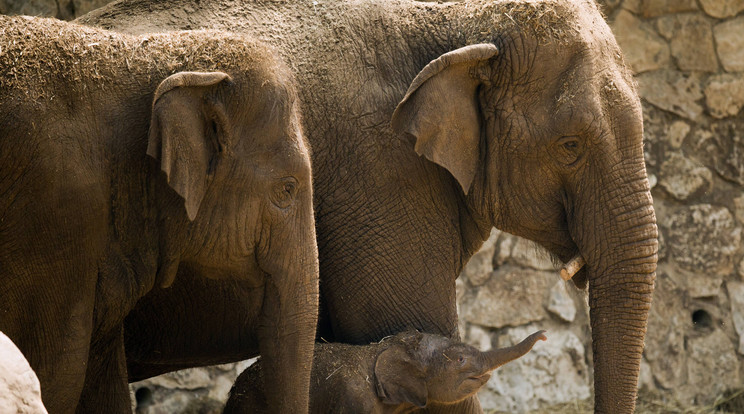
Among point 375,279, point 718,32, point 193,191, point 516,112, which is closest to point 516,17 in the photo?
point 516,112

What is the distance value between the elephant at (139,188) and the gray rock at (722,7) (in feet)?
13.3

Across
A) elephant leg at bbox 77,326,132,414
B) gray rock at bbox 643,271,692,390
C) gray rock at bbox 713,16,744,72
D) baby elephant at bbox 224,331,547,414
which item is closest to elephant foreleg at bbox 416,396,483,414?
baby elephant at bbox 224,331,547,414

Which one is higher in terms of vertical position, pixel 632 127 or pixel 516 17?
pixel 516 17

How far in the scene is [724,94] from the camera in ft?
25.6

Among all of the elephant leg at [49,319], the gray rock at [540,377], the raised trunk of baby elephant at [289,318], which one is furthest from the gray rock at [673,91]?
the elephant leg at [49,319]

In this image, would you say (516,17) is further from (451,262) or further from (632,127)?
(451,262)

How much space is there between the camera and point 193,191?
13.7 feet

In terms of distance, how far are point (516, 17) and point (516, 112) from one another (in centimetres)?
38

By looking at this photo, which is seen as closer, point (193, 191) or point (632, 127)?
point (193, 191)

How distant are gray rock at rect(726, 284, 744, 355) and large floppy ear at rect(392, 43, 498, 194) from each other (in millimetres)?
3437

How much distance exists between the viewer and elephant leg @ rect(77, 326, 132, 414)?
4.64 m

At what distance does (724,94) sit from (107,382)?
Result: 15.2 feet

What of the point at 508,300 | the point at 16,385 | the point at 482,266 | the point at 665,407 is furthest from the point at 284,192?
the point at 665,407

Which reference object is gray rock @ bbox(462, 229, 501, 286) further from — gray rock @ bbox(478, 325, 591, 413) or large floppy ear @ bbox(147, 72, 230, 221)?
large floppy ear @ bbox(147, 72, 230, 221)
